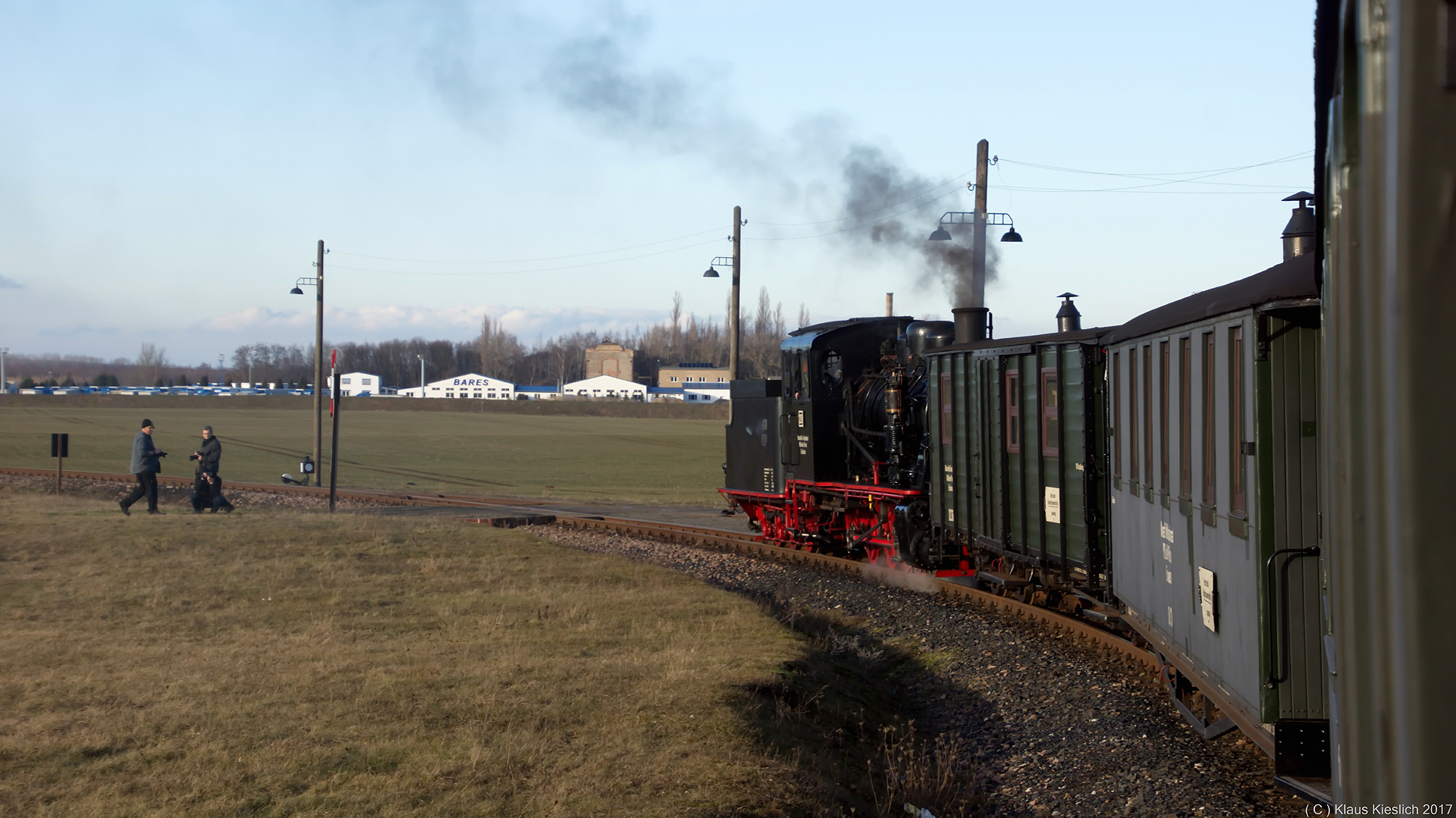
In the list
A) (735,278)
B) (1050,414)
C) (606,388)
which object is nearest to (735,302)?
(735,278)

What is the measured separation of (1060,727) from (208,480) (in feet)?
67.7

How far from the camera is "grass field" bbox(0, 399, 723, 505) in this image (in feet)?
125

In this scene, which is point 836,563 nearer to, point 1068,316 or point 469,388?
point 1068,316

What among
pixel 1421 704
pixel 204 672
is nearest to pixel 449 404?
pixel 204 672

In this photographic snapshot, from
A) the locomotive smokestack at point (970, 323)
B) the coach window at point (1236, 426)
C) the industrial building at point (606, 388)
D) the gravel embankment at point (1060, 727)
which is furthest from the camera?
the industrial building at point (606, 388)

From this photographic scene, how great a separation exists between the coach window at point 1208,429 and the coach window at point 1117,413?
2510mm

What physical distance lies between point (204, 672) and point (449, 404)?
89269 mm

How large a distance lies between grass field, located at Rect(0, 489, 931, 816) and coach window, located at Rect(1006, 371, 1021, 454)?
2713 millimetres

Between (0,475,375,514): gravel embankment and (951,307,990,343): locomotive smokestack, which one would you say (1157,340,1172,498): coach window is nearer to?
(951,307,990,343): locomotive smokestack

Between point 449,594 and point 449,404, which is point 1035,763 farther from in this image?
point 449,404

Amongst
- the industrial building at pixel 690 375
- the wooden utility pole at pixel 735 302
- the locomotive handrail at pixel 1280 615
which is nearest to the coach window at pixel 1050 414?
the locomotive handrail at pixel 1280 615

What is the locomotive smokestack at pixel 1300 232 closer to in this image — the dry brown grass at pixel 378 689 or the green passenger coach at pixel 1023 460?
the green passenger coach at pixel 1023 460

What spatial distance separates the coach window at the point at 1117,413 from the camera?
348 inches

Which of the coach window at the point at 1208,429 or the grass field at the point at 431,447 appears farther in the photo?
the grass field at the point at 431,447
